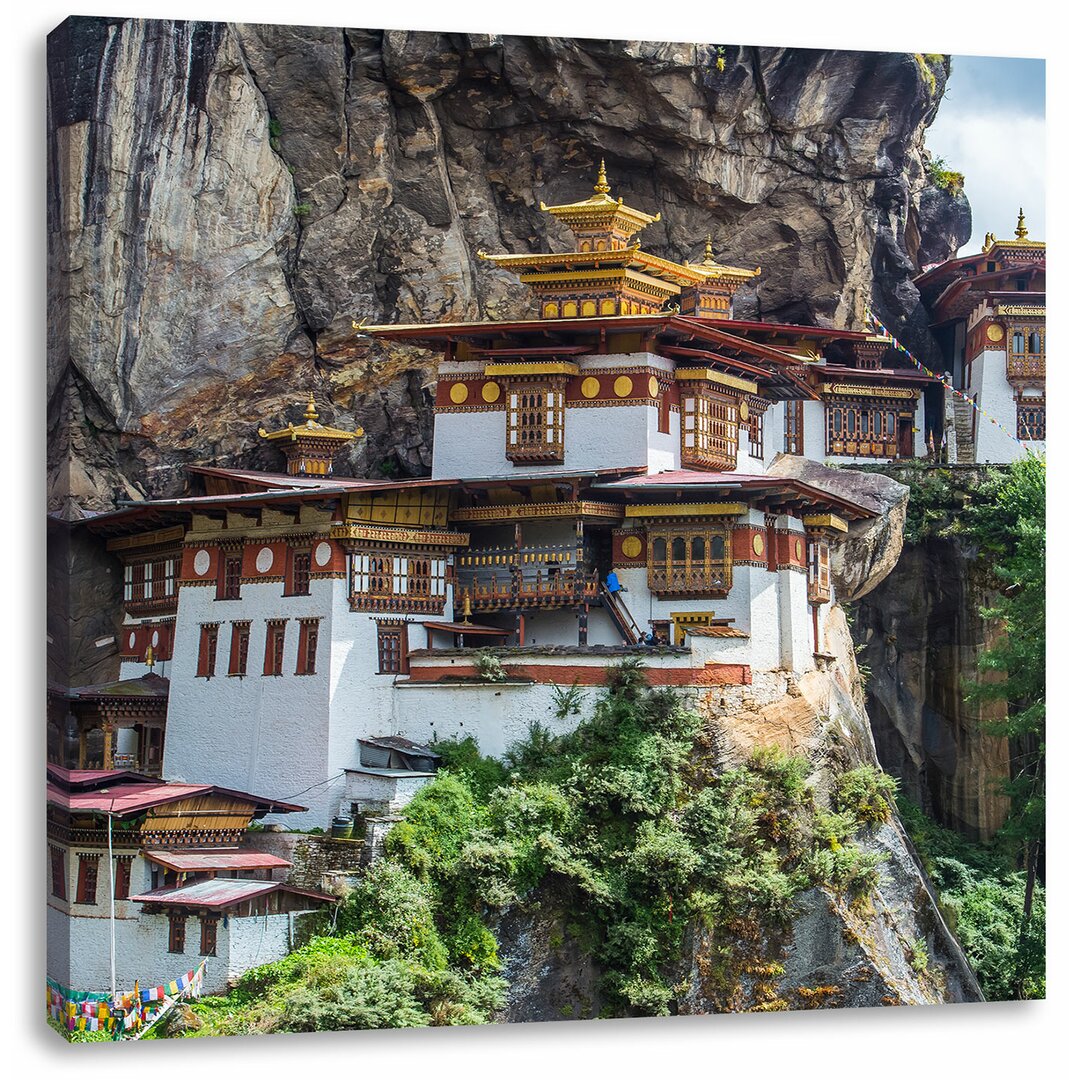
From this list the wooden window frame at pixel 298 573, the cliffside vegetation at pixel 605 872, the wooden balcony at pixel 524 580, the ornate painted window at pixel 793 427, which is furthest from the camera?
the ornate painted window at pixel 793 427

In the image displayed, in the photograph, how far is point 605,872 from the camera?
24.2 m

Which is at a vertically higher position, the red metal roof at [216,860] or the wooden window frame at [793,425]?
the wooden window frame at [793,425]

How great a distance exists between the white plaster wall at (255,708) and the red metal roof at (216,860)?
189 centimetres

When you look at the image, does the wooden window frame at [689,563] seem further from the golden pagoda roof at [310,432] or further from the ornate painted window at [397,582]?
the golden pagoda roof at [310,432]

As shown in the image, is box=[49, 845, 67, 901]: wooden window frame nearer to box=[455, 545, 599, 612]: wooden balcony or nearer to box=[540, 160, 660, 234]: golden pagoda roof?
box=[455, 545, 599, 612]: wooden balcony

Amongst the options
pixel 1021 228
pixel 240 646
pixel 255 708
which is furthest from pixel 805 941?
pixel 1021 228

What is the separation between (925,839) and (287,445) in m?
11.8

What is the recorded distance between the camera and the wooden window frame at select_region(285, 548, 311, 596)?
2689 cm

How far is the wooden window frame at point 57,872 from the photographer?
2052cm

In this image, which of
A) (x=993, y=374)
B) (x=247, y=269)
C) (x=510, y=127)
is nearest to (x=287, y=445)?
(x=247, y=269)

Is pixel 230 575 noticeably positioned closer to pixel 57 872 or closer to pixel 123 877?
pixel 123 877

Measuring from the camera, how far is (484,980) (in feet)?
76.0

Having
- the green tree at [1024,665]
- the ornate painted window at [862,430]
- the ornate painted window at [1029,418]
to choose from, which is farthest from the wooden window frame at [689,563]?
the ornate painted window at [1029,418]

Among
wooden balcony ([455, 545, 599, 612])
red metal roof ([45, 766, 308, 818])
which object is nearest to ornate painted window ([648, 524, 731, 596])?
wooden balcony ([455, 545, 599, 612])
